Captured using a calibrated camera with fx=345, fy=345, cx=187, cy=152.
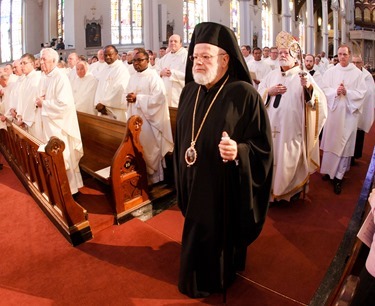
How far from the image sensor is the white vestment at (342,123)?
15.8 feet

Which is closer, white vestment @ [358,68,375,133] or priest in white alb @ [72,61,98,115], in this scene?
white vestment @ [358,68,375,133]

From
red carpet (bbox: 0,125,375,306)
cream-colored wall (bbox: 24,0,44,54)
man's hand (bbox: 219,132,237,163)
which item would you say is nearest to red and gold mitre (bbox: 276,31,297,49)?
red carpet (bbox: 0,125,375,306)

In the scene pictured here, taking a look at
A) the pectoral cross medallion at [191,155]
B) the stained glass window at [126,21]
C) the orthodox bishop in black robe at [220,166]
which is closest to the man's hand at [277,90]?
the orthodox bishop in black robe at [220,166]

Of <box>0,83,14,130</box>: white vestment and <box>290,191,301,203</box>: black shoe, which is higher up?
<box>0,83,14,130</box>: white vestment

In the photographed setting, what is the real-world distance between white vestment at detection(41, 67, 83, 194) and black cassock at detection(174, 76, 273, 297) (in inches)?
94.2

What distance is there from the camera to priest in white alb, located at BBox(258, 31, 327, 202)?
396 cm

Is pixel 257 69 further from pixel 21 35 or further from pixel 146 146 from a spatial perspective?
pixel 21 35

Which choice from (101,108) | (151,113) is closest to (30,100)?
(101,108)

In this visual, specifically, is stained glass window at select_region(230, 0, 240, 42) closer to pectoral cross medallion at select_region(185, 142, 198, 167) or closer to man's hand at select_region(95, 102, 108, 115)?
man's hand at select_region(95, 102, 108, 115)

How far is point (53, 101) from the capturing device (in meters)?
4.44

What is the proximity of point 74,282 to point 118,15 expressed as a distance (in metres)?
19.8

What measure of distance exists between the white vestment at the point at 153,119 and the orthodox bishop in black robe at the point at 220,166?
210cm

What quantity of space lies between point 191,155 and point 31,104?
3.47 meters

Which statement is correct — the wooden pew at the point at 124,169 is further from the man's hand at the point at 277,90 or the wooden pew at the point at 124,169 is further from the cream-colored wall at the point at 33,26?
the cream-colored wall at the point at 33,26
